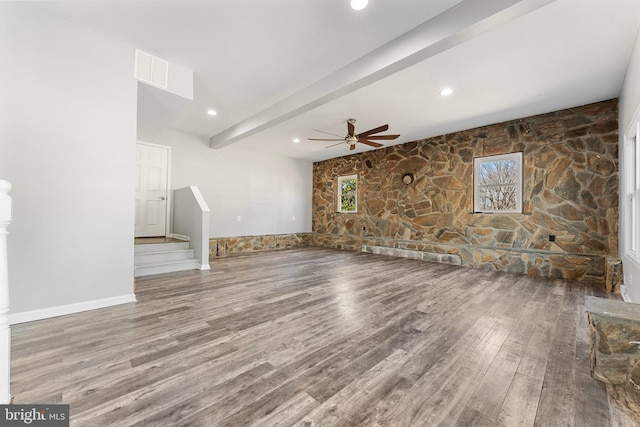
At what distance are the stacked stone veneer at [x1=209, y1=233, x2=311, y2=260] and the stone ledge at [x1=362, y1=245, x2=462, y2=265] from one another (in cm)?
231

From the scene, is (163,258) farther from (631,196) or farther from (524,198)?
(631,196)

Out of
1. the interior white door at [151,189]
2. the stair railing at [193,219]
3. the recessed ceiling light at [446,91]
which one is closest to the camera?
the recessed ceiling light at [446,91]

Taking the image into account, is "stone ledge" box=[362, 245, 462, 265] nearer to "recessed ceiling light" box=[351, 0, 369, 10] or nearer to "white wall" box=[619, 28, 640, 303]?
"white wall" box=[619, 28, 640, 303]

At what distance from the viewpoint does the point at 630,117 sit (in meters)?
2.95

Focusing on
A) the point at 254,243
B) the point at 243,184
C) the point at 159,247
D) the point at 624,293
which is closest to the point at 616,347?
the point at 624,293

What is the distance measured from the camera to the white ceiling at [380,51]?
2346 mm

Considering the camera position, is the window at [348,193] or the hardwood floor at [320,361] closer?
the hardwood floor at [320,361]

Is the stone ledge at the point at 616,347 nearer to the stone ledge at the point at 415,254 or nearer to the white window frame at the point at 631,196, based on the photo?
the white window frame at the point at 631,196

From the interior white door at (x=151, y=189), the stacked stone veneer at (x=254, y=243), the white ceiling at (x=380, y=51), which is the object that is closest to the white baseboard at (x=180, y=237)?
the interior white door at (x=151, y=189)

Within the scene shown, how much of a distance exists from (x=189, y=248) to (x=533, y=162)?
6.72 m

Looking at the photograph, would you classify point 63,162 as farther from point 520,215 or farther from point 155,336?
point 520,215

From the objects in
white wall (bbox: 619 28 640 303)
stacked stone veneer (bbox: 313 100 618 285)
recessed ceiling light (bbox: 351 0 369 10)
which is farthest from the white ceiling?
stacked stone veneer (bbox: 313 100 618 285)

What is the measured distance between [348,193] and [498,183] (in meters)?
3.93

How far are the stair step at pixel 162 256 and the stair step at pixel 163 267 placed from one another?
0.09 meters
